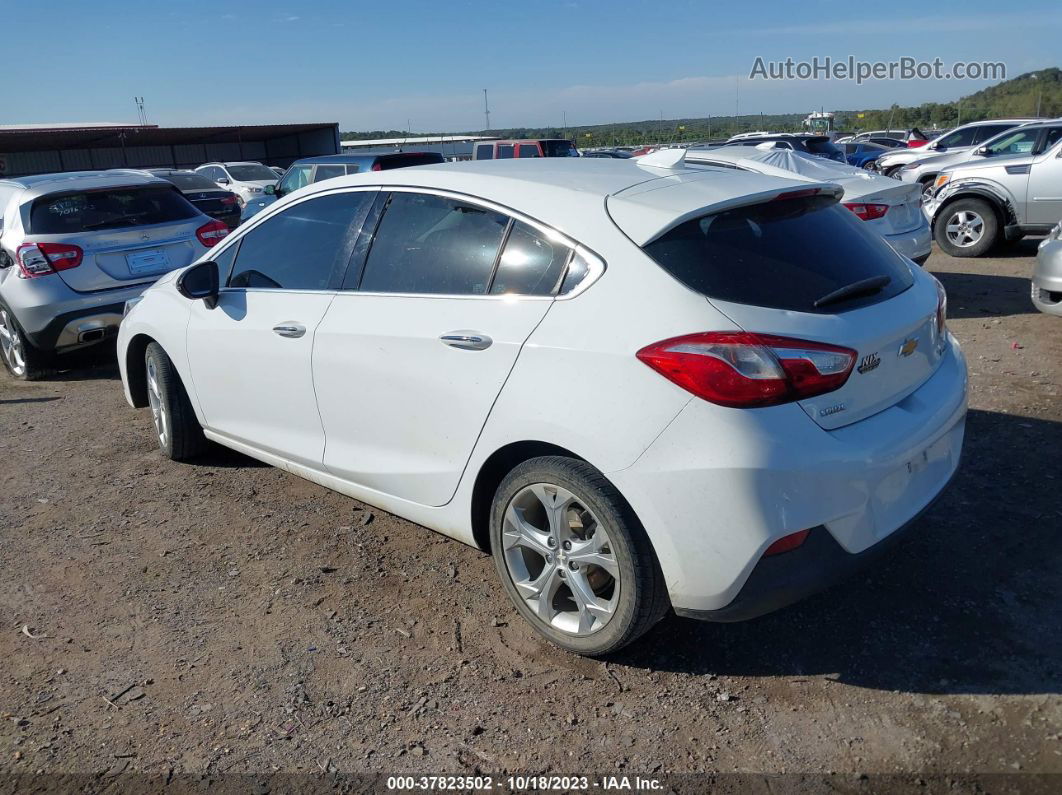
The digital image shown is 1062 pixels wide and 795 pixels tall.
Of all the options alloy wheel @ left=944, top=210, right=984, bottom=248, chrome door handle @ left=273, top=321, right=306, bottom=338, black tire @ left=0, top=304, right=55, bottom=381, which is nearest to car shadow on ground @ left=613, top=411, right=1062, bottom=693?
chrome door handle @ left=273, top=321, right=306, bottom=338

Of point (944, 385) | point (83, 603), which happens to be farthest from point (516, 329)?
point (83, 603)

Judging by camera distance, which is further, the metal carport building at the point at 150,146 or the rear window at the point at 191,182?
the metal carport building at the point at 150,146

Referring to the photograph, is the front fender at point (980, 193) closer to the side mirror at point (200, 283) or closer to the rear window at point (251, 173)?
the side mirror at point (200, 283)

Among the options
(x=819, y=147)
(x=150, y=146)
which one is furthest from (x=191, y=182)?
(x=150, y=146)

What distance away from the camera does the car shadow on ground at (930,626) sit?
2.92m

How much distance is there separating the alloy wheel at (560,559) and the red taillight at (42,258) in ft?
18.4

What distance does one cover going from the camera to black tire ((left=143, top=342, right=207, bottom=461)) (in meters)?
4.89

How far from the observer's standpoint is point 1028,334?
23.1 ft

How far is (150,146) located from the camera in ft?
131

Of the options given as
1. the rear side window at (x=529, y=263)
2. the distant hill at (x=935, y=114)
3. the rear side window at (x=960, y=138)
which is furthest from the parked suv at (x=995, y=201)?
the distant hill at (x=935, y=114)

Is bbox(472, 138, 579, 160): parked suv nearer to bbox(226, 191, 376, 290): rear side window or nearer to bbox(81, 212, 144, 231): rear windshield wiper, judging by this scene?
bbox(81, 212, 144, 231): rear windshield wiper

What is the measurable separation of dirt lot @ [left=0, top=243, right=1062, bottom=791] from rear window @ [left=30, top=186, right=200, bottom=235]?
11.2 ft

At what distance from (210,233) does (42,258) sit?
1383 millimetres

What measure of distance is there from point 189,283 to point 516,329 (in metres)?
2.18
